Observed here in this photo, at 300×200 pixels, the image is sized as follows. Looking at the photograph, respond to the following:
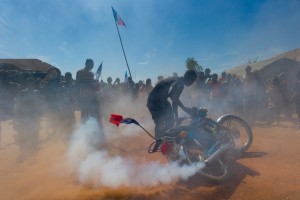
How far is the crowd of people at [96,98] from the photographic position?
28.1 ft

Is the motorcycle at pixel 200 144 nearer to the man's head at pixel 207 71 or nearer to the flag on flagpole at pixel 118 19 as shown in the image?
the man's head at pixel 207 71

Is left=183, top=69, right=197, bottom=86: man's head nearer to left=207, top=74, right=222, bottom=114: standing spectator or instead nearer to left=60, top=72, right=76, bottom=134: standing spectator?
left=60, top=72, right=76, bottom=134: standing spectator

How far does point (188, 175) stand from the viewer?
17.3ft

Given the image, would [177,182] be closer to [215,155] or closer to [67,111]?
[215,155]

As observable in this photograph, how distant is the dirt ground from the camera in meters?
4.66

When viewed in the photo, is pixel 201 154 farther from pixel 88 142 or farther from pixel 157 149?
pixel 88 142

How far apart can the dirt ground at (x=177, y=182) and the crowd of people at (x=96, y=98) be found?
1.42 m

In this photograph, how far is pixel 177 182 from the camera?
209 inches

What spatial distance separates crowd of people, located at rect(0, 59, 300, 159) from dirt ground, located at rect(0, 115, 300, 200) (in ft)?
4.66

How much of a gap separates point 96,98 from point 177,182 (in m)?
4.38

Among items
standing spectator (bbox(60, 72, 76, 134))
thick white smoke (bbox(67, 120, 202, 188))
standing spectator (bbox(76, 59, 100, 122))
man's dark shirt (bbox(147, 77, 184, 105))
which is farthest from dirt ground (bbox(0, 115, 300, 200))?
standing spectator (bbox(60, 72, 76, 134))

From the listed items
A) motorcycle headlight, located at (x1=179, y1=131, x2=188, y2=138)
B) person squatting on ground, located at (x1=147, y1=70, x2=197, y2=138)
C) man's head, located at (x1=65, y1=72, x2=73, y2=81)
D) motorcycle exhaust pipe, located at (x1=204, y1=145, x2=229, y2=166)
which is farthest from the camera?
man's head, located at (x1=65, y1=72, x2=73, y2=81)

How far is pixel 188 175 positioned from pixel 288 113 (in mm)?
8377

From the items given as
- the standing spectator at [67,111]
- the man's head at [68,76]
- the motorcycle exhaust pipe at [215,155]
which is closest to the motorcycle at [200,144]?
the motorcycle exhaust pipe at [215,155]
